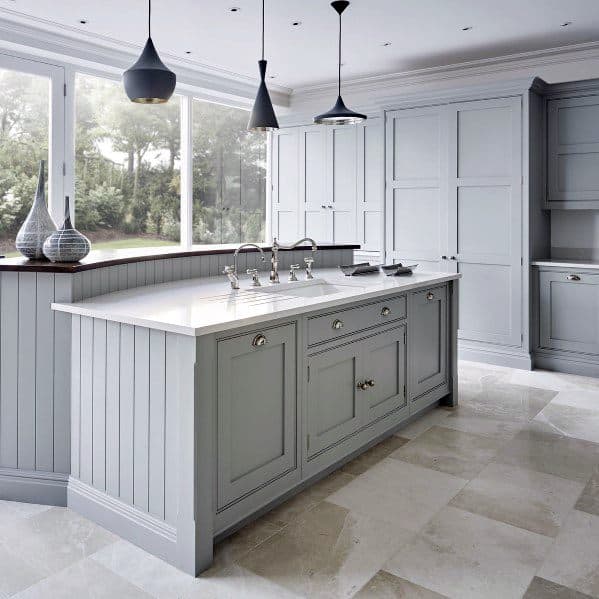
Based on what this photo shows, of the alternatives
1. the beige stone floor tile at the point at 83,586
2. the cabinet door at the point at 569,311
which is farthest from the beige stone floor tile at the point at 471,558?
the cabinet door at the point at 569,311

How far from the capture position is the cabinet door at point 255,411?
2.07 meters

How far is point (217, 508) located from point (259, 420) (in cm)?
34

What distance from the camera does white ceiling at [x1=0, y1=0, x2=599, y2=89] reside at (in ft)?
12.6

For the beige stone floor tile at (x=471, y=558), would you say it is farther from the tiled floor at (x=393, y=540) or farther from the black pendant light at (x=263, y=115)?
the black pendant light at (x=263, y=115)

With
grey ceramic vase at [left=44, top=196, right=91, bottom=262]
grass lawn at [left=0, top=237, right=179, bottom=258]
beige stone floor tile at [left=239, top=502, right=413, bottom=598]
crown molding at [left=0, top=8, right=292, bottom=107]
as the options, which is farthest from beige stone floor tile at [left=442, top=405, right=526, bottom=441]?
crown molding at [left=0, top=8, right=292, bottom=107]

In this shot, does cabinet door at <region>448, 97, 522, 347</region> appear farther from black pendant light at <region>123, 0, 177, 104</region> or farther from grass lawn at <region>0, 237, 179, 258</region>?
black pendant light at <region>123, 0, 177, 104</region>

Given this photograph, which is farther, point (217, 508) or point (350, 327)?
point (350, 327)

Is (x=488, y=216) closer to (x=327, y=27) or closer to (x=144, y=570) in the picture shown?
(x=327, y=27)

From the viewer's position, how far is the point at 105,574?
1.95 metres

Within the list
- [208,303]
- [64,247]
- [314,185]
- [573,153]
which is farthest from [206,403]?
[314,185]

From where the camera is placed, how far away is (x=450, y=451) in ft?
9.94

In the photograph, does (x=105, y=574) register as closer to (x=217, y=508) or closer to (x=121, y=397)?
(x=217, y=508)

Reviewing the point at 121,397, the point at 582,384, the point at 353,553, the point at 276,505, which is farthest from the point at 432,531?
the point at 582,384

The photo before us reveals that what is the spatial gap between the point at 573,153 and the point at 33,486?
4.34 meters
